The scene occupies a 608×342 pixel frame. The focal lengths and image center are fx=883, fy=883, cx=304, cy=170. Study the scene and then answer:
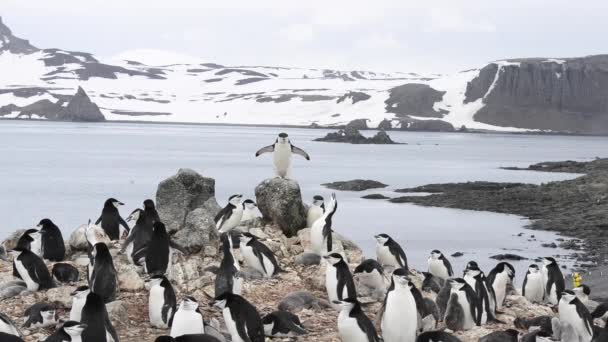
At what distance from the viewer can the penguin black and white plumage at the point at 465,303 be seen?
995 cm

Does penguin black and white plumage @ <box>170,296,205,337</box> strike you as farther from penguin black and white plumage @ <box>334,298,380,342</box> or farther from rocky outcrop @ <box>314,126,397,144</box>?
rocky outcrop @ <box>314,126,397,144</box>

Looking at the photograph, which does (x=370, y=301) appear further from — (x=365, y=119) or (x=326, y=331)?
(x=365, y=119)

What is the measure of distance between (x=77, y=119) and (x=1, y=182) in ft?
454

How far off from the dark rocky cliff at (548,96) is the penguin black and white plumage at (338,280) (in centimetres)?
14729

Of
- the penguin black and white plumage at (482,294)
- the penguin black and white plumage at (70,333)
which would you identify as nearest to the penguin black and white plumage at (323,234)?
the penguin black and white plumage at (482,294)

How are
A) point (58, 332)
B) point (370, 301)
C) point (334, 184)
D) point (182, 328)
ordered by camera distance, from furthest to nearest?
point (334, 184) < point (370, 301) < point (182, 328) < point (58, 332)

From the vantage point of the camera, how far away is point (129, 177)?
1983 inches

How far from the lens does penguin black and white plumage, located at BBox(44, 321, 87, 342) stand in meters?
7.18

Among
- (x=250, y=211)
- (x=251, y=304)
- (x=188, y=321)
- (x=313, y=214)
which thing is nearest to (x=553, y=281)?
(x=313, y=214)

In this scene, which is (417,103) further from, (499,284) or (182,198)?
(499,284)

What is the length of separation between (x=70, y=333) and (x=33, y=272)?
3028 millimetres

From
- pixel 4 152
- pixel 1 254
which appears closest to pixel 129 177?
pixel 4 152

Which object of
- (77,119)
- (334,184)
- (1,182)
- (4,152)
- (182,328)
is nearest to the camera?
→ (182,328)

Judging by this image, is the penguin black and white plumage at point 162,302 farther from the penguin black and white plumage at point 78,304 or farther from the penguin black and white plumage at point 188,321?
the penguin black and white plumage at point 188,321
